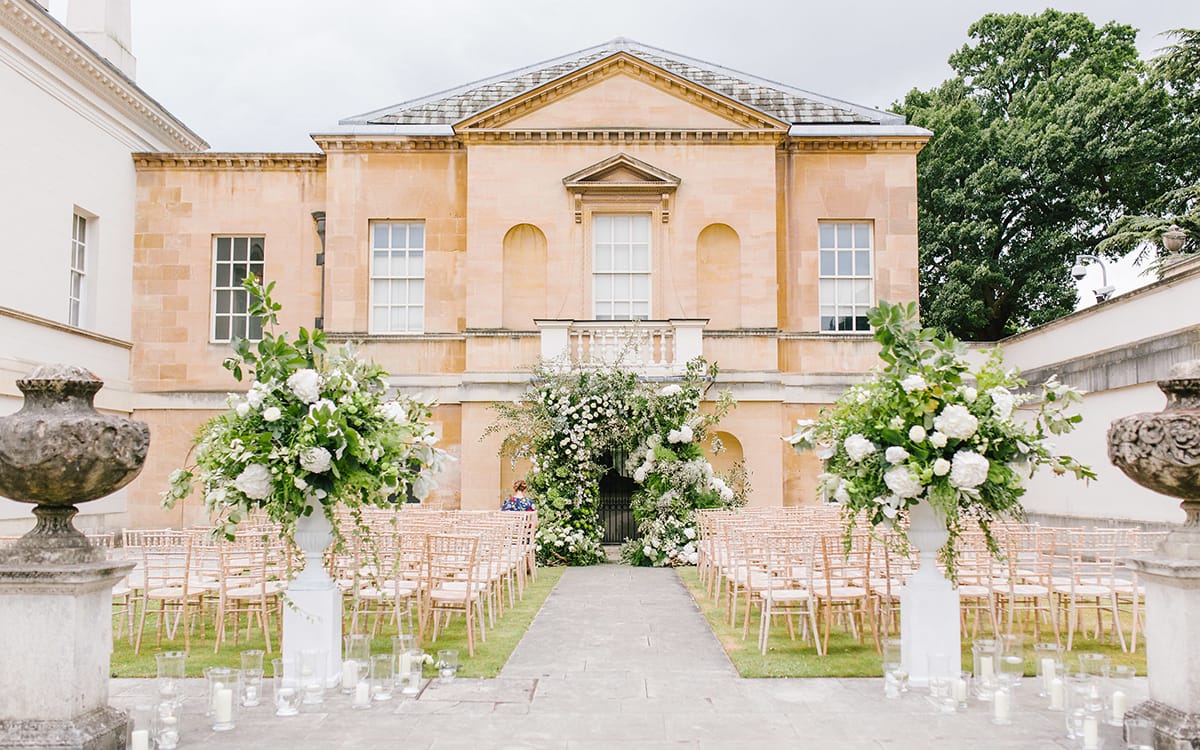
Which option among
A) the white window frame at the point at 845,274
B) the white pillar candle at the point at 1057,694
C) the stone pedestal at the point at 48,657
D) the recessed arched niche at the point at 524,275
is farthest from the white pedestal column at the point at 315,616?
the white window frame at the point at 845,274

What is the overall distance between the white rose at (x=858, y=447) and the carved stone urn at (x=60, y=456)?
461 centimetres

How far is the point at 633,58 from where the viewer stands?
20031 mm

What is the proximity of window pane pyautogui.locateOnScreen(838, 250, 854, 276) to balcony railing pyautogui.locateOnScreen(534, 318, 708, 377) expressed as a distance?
159 inches

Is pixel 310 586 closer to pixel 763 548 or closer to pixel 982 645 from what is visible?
pixel 763 548

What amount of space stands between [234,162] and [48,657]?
17.6m

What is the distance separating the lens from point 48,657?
5.54 m

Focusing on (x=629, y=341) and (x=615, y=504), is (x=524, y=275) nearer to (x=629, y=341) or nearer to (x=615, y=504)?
(x=629, y=341)

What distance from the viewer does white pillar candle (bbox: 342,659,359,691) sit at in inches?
282

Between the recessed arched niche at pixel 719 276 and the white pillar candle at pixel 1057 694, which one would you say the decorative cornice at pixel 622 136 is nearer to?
the recessed arched niche at pixel 719 276

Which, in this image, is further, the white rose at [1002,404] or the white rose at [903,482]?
the white rose at [1002,404]

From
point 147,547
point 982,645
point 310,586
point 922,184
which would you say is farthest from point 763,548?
point 922,184

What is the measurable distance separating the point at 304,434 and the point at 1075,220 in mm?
28588

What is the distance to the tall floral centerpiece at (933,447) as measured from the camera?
7.18 metres

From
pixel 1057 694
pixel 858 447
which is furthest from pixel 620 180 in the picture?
pixel 1057 694
